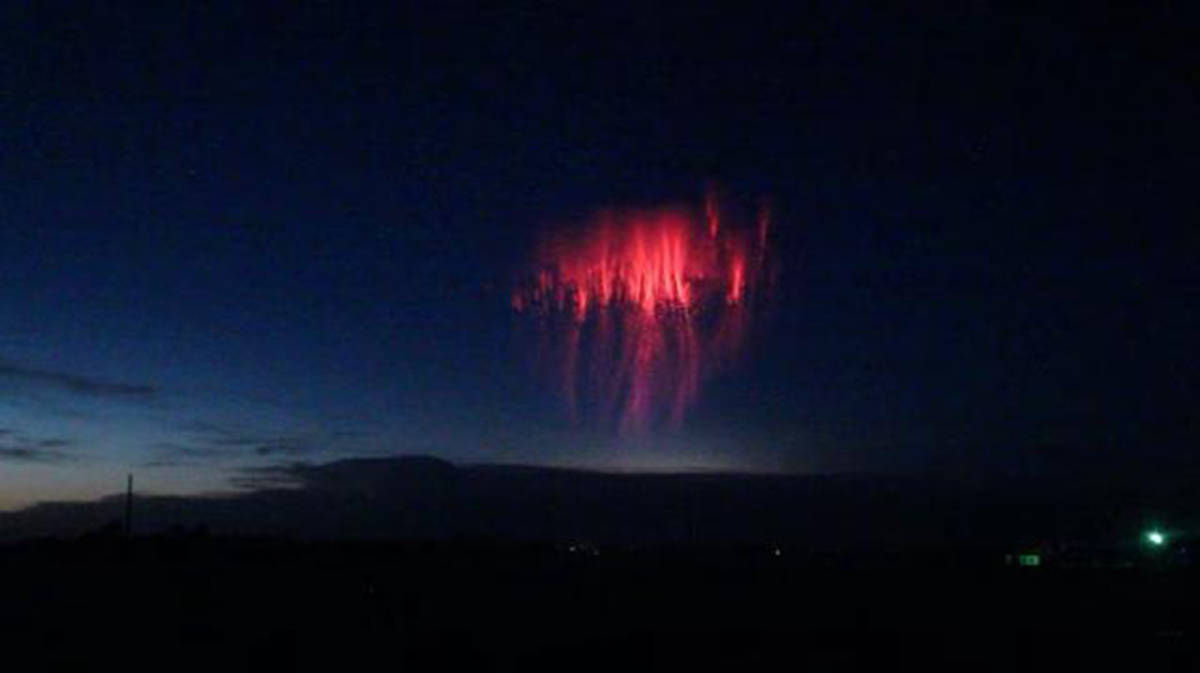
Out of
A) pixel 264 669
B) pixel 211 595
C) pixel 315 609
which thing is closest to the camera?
pixel 264 669

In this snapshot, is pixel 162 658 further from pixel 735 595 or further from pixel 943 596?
pixel 943 596

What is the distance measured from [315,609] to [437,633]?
12.2 metres

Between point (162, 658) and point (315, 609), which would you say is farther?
point (315, 609)

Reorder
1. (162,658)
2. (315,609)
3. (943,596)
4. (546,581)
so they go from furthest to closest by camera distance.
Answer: (546,581) → (943,596) → (315,609) → (162,658)

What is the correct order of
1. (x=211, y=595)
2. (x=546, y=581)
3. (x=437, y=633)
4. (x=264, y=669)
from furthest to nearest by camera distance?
(x=546, y=581) < (x=211, y=595) < (x=437, y=633) < (x=264, y=669)

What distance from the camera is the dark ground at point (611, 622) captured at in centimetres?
3231

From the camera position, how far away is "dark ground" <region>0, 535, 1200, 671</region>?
106 feet

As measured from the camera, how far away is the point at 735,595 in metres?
58.2

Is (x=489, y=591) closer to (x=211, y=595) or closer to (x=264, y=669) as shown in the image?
(x=211, y=595)

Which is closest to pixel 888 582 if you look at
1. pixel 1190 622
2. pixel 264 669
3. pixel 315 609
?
pixel 1190 622

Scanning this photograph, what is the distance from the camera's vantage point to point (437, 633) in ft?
130

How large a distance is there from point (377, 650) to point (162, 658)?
5800 millimetres

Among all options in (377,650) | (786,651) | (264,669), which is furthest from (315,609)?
(786,651)

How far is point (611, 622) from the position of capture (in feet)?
143
